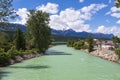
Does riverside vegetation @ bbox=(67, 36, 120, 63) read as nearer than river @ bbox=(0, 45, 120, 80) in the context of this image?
No

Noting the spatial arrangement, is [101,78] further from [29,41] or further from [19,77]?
[29,41]

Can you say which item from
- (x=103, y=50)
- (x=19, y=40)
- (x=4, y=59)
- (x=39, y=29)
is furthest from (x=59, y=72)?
(x=103, y=50)

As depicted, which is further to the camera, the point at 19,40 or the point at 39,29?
the point at 39,29

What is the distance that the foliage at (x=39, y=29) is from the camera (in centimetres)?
8606

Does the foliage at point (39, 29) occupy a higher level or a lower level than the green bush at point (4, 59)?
higher

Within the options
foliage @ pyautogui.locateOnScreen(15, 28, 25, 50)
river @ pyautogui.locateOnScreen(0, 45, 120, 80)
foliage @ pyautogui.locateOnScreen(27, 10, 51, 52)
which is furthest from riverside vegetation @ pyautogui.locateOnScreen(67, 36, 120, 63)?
foliage @ pyautogui.locateOnScreen(15, 28, 25, 50)

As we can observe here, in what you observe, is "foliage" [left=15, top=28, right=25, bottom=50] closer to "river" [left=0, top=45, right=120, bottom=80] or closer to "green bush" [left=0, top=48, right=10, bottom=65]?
"river" [left=0, top=45, right=120, bottom=80]

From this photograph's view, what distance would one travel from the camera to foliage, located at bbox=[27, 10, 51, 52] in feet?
282

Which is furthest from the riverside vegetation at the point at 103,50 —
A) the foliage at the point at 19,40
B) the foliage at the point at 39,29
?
the foliage at the point at 19,40

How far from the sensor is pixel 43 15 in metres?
88.6

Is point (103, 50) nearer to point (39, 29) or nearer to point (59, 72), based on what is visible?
point (39, 29)

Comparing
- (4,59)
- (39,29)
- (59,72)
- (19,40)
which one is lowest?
(59,72)

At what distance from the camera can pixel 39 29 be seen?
8769 cm

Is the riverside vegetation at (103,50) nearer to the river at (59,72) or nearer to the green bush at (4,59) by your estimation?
the river at (59,72)
